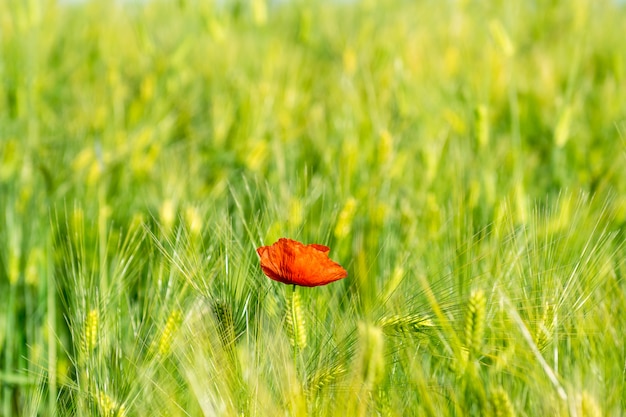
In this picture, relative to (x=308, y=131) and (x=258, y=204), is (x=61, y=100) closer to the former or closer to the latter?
(x=308, y=131)

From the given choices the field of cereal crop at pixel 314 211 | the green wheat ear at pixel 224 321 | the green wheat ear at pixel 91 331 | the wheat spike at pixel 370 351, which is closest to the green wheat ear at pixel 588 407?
the field of cereal crop at pixel 314 211

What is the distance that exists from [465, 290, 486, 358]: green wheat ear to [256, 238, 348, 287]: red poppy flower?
0.26 feet

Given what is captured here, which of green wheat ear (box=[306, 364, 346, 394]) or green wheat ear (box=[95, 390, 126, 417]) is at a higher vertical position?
green wheat ear (box=[306, 364, 346, 394])

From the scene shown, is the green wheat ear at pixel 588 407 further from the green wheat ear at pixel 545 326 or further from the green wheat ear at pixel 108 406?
the green wheat ear at pixel 108 406

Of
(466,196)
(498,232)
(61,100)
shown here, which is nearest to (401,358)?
(498,232)

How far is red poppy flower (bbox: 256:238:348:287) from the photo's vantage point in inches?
20.5

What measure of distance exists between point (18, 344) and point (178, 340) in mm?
460

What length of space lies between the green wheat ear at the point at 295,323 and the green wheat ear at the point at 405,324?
53 mm

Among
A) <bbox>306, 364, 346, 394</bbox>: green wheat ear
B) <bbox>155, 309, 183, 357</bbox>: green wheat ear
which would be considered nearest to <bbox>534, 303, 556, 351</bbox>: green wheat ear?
<bbox>306, 364, 346, 394</bbox>: green wheat ear

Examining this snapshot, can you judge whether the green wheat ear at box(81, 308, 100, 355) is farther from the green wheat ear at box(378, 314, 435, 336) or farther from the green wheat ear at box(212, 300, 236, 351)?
the green wheat ear at box(378, 314, 435, 336)

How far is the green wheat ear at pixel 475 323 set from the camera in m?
0.51

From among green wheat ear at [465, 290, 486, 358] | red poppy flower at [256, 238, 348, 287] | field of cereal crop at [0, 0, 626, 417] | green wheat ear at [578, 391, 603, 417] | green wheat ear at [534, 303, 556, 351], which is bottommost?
field of cereal crop at [0, 0, 626, 417]

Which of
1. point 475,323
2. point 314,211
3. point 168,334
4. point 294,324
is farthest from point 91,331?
point 314,211

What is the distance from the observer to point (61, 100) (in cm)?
157
